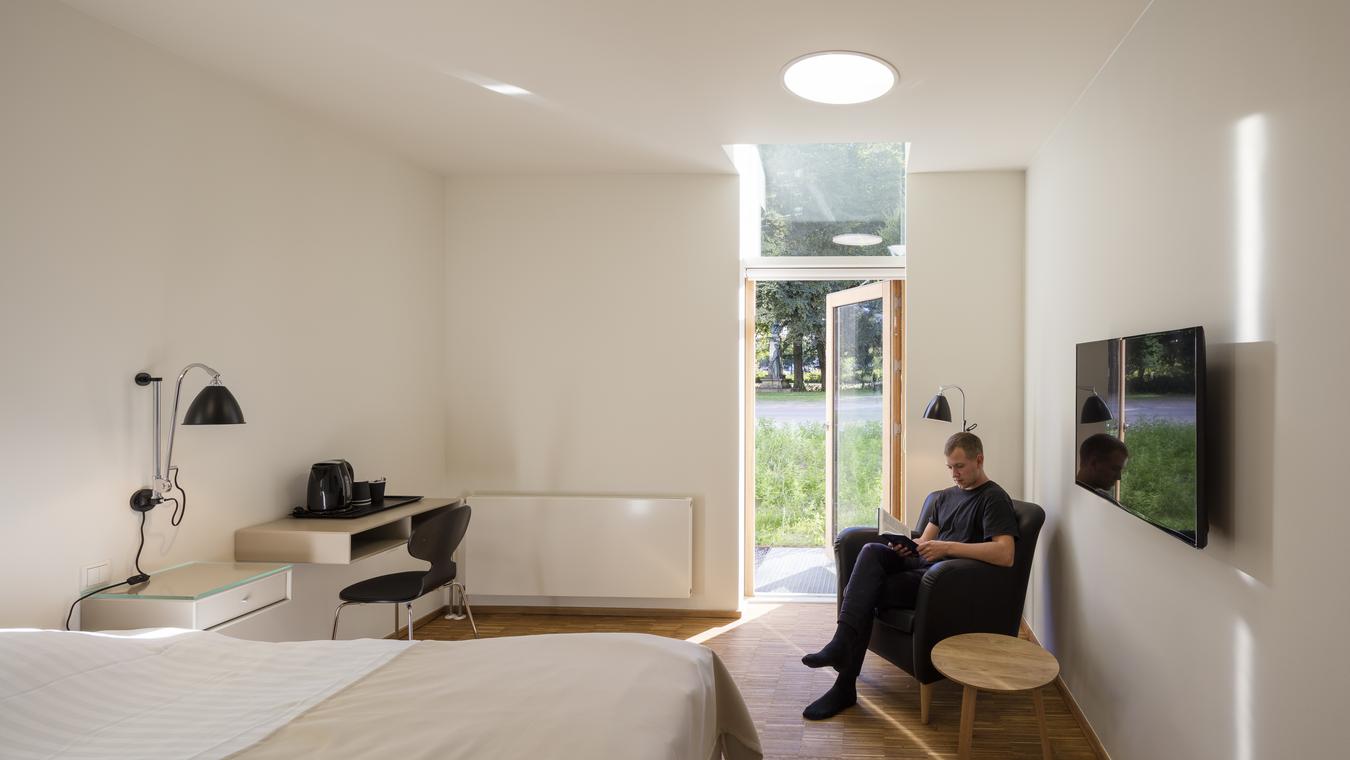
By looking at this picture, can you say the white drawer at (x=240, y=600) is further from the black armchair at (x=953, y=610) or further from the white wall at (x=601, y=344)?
the black armchair at (x=953, y=610)

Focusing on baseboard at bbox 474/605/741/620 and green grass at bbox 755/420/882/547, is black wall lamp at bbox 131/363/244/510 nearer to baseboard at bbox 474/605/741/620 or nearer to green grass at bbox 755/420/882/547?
baseboard at bbox 474/605/741/620

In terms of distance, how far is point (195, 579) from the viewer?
104 inches

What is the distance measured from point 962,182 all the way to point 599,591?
10.4 feet

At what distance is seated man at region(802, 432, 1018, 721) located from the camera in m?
3.24

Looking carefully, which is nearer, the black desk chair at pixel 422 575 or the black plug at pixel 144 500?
the black plug at pixel 144 500

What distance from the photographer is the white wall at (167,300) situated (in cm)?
233

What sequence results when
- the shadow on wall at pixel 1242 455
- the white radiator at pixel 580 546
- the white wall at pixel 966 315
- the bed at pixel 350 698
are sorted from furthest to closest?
the white radiator at pixel 580 546 → the white wall at pixel 966 315 → the shadow on wall at pixel 1242 455 → the bed at pixel 350 698

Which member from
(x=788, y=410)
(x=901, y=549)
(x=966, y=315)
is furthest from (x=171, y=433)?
(x=966, y=315)

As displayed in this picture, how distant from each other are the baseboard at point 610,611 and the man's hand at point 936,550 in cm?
156

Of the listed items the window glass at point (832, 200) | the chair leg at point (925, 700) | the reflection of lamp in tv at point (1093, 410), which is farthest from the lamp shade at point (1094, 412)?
the window glass at point (832, 200)

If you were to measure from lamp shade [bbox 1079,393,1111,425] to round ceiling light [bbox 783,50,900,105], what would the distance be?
1.42m

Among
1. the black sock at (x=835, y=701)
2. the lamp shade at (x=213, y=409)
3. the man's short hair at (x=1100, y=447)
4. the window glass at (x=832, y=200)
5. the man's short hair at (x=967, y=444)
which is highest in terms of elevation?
the window glass at (x=832, y=200)

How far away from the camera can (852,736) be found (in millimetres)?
3059

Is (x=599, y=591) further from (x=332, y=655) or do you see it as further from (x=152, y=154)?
(x=152, y=154)
